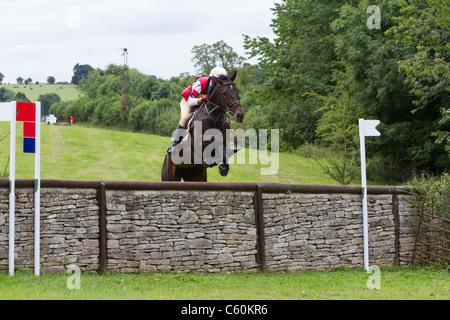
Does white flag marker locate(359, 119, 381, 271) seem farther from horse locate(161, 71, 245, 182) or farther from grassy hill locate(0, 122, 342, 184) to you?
grassy hill locate(0, 122, 342, 184)

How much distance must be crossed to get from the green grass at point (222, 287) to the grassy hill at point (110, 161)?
39.5 feet

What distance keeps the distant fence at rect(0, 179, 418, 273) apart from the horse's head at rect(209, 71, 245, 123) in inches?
52.3

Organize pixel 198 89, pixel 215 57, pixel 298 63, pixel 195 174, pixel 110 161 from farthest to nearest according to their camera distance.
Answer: pixel 215 57 → pixel 298 63 → pixel 110 161 → pixel 195 174 → pixel 198 89

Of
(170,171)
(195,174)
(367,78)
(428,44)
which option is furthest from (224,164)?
(367,78)

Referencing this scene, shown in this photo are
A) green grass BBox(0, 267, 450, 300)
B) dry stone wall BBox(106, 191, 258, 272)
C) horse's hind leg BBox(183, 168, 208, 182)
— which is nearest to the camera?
green grass BBox(0, 267, 450, 300)

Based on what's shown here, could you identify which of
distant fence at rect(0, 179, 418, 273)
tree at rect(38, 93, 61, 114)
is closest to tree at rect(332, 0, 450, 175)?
distant fence at rect(0, 179, 418, 273)

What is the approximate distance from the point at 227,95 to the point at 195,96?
0.93 meters

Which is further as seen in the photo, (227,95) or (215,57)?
(215,57)

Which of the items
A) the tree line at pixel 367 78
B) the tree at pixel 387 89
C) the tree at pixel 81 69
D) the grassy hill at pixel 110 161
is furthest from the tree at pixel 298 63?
the tree at pixel 81 69

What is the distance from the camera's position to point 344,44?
76.2ft

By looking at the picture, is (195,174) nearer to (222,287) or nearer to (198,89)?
(198,89)

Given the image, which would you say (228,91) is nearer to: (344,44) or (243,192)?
(243,192)

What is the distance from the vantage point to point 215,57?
153ft

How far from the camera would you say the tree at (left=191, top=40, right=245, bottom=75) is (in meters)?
44.4
